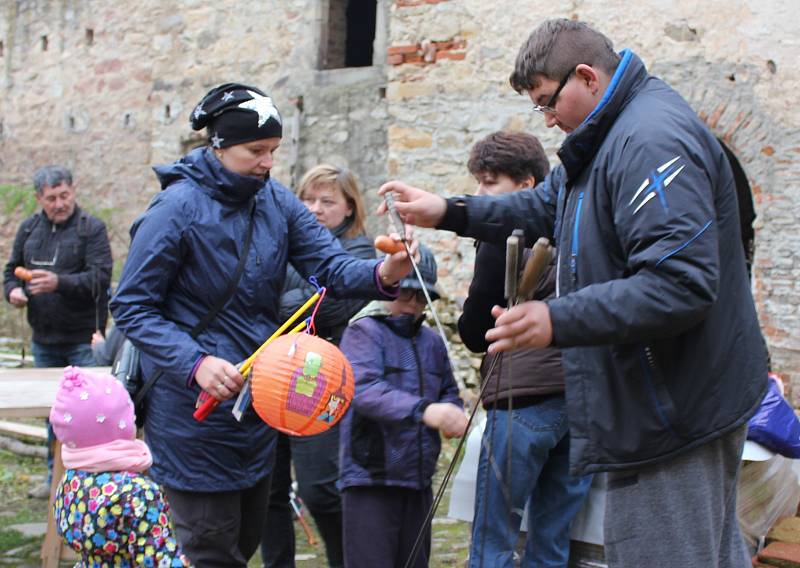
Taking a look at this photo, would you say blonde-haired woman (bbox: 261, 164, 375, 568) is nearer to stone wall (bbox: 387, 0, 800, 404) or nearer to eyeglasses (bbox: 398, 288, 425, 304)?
eyeglasses (bbox: 398, 288, 425, 304)

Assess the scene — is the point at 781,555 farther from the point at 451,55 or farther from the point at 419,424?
the point at 451,55

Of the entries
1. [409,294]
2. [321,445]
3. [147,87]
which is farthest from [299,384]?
[147,87]

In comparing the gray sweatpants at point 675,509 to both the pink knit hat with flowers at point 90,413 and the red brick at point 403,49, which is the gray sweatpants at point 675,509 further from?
the red brick at point 403,49

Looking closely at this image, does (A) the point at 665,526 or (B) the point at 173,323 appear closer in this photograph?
(A) the point at 665,526

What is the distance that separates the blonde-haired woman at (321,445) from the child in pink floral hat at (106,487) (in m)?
1.14

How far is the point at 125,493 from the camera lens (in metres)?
2.64

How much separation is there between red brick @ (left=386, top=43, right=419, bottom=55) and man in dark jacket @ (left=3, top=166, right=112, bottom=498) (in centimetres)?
291

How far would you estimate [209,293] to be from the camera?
9.66 feet

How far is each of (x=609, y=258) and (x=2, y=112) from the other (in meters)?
13.2

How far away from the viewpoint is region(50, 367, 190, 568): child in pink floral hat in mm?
2623

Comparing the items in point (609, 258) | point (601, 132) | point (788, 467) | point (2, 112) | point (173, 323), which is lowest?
point (2, 112)

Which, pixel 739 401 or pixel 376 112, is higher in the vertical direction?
pixel 739 401

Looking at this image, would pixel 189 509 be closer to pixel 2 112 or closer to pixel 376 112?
pixel 376 112

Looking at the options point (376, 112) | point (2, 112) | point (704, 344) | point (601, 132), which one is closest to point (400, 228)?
point (601, 132)
